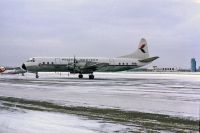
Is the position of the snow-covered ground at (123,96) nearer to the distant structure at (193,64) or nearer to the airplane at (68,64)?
the airplane at (68,64)

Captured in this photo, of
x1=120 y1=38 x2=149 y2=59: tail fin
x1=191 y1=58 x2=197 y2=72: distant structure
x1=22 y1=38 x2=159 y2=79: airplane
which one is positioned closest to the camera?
x1=22 y1=38 x2=159 y2=79: airplane

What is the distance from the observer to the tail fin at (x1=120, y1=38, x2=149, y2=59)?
7006cm

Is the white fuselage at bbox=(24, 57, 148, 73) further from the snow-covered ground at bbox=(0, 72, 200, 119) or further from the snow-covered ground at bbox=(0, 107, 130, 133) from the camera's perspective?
the snow-covered ground at bbox=(0, 107, 130, 133)

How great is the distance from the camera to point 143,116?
44.7ft

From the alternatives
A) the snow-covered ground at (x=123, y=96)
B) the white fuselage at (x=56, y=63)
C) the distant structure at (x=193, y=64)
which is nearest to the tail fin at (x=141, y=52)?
the white fuselage at (x=56, y=63)

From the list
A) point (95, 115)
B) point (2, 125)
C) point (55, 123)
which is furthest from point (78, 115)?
point (2, 125)

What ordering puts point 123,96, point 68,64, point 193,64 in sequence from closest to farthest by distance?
point 123,96, point 68,64, point 193,64

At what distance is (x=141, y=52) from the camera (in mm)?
71688

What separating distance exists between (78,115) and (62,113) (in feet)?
2.90

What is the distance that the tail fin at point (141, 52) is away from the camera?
70062mm

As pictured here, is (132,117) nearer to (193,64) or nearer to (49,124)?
(49,124)

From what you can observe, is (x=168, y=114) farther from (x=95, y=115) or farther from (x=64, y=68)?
(x=64, y=68)

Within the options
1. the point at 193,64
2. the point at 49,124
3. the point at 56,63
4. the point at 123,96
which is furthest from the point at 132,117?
the point at 193,64

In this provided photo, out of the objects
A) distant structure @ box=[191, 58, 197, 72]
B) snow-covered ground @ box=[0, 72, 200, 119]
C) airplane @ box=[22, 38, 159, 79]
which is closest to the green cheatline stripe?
snow-covered ground @ box=[0, 72, 200, 119]
